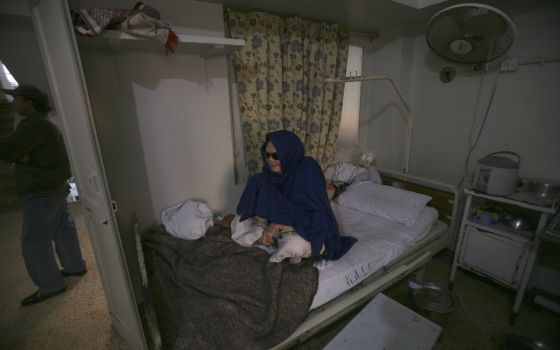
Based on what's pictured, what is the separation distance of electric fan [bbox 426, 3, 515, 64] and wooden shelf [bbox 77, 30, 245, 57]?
1296mm

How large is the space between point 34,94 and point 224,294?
1.91 metres

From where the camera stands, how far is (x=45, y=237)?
1924 mm

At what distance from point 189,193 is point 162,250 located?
55cm

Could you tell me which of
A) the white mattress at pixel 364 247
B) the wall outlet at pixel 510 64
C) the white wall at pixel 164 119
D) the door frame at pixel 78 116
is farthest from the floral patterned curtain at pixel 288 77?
the wall outlet at pixel 510 64

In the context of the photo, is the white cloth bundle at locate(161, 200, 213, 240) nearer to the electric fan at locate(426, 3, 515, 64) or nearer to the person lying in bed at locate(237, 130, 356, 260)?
the person lying in bed at locate(237, 130, 356, 260)

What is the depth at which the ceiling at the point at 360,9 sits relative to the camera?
69.9 inches

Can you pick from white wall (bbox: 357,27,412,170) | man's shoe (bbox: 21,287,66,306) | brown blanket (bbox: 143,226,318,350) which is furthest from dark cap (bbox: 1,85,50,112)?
white wall (bbox: 357,27,412,170)

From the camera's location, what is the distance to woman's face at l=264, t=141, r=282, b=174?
1.58 meters

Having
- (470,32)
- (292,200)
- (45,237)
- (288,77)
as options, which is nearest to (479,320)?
(292,200)

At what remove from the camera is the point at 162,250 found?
5.00ft

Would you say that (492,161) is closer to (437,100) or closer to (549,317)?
(437,100)

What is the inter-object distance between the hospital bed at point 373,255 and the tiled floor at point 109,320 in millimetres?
375

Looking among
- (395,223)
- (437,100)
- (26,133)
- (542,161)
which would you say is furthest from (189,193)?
(542,161)

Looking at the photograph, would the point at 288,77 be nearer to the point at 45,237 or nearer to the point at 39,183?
the point at 39,183
